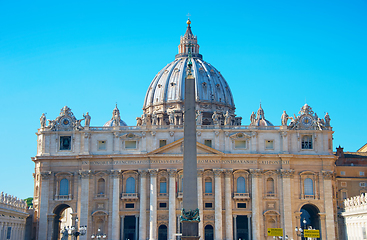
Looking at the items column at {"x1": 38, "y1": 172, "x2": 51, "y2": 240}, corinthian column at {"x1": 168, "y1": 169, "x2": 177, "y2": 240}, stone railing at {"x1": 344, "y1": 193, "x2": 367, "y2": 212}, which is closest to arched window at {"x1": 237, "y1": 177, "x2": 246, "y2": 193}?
corinthian column at {"x1": 168, "y1": 169, "x2": 177, "y2": 240}

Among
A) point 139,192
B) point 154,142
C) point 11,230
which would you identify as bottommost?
point 11,230

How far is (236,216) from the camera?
277ft

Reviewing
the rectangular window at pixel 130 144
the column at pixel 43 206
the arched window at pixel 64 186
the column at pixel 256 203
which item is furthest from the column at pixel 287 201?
the column at pixel 43 206

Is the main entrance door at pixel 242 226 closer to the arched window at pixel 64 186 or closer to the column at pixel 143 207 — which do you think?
the column at pixel 143 207

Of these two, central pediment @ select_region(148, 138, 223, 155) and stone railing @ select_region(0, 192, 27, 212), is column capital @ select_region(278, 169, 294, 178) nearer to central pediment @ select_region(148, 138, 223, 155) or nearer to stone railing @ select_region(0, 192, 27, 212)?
central pediment @ select_region(148, 138, 223, 155)

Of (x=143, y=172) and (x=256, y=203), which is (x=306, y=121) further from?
(x=143, y=172)

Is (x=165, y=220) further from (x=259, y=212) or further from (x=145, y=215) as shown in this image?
(x=259, y=212)

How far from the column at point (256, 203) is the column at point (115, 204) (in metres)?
18.2

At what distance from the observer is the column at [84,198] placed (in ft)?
274

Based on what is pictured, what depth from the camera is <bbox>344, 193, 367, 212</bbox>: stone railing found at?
7259 centimetres

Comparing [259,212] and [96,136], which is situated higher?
[96,136]

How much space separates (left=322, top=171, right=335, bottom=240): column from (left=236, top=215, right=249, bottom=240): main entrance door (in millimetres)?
10717

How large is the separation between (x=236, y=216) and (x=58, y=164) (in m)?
25.6

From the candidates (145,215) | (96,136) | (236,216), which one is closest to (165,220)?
(145,215)
